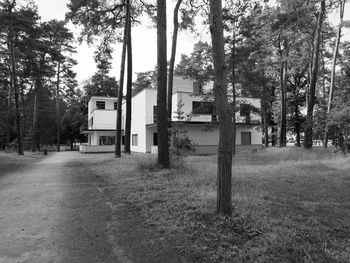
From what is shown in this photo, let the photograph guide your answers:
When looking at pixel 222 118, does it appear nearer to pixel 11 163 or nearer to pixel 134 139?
pixel 11 163

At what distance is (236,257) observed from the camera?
12.7 ft

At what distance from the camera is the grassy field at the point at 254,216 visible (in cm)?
395

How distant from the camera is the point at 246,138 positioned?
36.8 metres

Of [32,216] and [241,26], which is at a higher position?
[241,26]

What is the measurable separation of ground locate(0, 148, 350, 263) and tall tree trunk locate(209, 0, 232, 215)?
0.37m

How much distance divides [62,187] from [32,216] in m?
3.31

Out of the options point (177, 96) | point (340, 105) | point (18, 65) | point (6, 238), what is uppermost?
point (18, 65)

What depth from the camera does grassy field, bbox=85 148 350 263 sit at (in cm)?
395

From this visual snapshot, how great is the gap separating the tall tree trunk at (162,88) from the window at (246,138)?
25683 mm

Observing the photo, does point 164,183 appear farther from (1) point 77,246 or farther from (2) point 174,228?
(1) point 77,246

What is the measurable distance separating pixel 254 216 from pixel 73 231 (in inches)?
118

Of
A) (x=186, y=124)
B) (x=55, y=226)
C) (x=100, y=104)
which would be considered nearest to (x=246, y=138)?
(x=186, y=124)

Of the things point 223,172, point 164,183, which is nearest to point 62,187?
point 164,183

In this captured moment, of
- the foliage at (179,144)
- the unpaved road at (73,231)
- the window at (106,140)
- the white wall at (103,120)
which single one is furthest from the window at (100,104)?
the unpaved road at (73,231)
